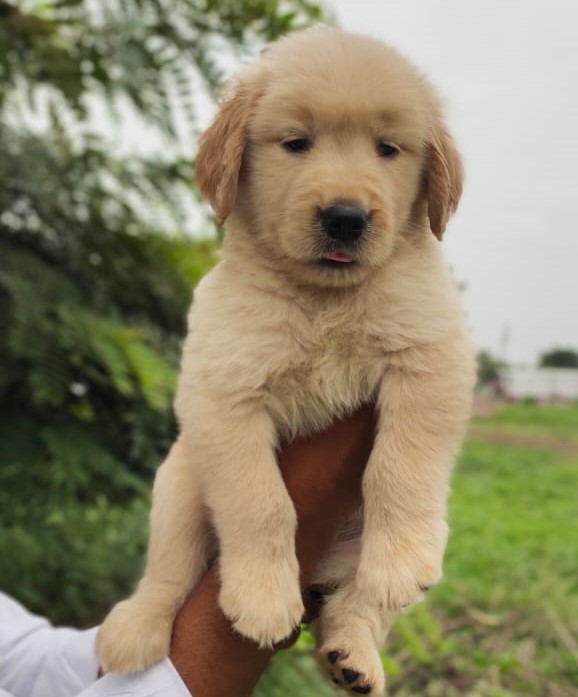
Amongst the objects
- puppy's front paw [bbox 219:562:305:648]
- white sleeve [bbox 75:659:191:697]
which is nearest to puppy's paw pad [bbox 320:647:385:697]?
puppy's front paw [bbox 219:562:305:648]

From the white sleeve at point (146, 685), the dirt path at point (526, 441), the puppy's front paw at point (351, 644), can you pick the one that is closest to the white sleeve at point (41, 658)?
the white sleeve at point (146, 685)

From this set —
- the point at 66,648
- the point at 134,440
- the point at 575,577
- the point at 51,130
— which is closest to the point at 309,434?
the point at 66,648

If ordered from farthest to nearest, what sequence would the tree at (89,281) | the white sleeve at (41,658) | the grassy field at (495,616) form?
1. the grassy field at (495,616)
2. the tree at (89,281)
3. the white sleeve at (41,658)

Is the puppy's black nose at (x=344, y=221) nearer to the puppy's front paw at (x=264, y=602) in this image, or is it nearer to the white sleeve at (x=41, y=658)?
the puppy's front paw at (x=264, y=602)

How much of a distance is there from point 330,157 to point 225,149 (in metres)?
0.23

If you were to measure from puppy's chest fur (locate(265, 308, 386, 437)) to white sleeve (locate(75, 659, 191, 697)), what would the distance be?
580 mm

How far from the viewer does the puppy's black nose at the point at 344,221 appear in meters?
1.63

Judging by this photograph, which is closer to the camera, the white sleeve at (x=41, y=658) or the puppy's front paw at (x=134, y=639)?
the puppy's front paw at (x=134, y=639)

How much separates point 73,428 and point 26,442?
17cm

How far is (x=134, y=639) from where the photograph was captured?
71.8 inches

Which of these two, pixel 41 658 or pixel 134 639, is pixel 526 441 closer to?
pixel 41 658

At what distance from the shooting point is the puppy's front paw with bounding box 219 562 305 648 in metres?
1.65

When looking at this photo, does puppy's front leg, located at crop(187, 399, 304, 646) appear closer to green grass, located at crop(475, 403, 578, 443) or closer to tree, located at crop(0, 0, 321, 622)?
tree, located at crop(0, 0, 321, 622)

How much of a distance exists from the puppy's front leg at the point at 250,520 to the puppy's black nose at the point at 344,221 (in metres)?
0.38
